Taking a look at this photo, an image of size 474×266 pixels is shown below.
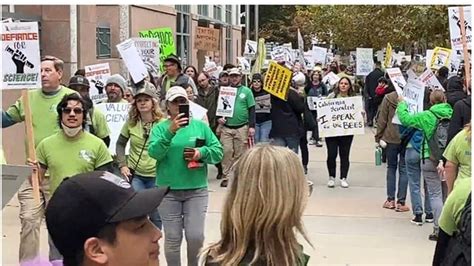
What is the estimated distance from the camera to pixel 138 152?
6863mm

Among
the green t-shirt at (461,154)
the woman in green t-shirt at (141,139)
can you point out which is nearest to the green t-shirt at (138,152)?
the woman in green t-shirt at (141,139)

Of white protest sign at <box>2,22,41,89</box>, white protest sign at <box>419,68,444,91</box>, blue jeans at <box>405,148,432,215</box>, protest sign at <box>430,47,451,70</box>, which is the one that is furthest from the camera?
protest sign at <box>430,47,451,70</box>

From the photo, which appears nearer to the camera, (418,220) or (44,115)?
(44,115)

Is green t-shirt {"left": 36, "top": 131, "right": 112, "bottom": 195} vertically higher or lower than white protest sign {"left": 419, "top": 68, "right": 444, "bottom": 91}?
lower

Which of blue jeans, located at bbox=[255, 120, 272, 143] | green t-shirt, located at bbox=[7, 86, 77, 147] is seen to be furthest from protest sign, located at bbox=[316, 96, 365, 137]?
green t-shirt, located at bbox=[7, 86, 77, 147]

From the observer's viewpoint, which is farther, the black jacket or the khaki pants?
the black jacket

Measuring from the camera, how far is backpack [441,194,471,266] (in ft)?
11.0

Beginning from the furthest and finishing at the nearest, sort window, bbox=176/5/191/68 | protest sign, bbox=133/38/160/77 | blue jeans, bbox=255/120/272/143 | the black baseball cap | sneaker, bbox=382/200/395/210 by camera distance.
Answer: window, bbox=176/5/191/68 < protest sign, bbox=133/38/160/77 < blue jeans, bbox=255/120/272/143 < sneaker, bbox=382/200/395/210 < the black baseball cap

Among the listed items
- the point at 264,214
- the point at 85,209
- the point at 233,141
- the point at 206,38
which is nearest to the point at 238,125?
the point at 233,141

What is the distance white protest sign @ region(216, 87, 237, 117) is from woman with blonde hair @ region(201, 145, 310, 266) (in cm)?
804

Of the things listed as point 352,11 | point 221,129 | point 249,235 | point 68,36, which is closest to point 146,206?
point 249,235

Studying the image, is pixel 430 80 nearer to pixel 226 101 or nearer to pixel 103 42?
pixel 226 101

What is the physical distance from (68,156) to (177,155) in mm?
790

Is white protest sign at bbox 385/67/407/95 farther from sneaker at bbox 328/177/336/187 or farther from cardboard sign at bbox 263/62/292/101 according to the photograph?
sneaker at bbox 328/177/336/187
